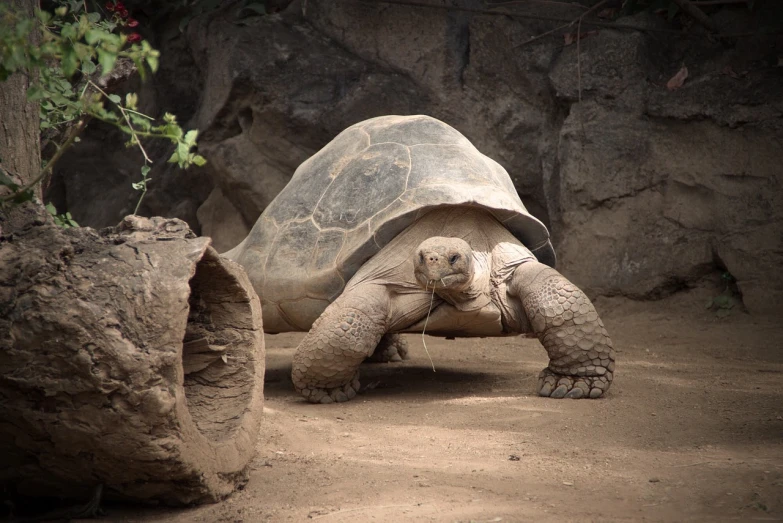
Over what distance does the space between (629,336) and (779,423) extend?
2822 mm

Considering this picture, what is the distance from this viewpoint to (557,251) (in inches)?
282

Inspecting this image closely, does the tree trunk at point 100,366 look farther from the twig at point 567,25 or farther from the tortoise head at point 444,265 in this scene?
the twig at point 567,25

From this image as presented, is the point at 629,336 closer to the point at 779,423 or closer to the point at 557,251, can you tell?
the point at 557,251

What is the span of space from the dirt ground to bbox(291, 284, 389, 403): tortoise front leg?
5.5 inches

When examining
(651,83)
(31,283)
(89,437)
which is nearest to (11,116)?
(31,283)

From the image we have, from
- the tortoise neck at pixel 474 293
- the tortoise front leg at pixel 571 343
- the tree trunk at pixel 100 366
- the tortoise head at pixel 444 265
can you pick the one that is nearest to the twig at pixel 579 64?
the tortoise neck at pixel 474 293

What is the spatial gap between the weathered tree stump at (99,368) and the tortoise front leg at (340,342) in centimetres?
170

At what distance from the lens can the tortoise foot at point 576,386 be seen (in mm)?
4262

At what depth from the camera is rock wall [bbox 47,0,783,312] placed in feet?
21.1

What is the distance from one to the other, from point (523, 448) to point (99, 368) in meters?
1.72

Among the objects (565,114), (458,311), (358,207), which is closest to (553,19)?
(565,114)

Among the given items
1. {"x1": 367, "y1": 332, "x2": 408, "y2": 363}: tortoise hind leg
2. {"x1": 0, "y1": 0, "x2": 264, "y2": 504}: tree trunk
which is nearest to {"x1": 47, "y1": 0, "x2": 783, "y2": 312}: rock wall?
{"x1": 367, "y1": 332, "x2": 408, "y2": 363}: tortoise hind leg

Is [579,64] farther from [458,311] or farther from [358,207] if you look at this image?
[458,311]

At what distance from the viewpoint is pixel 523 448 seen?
10.7ft
